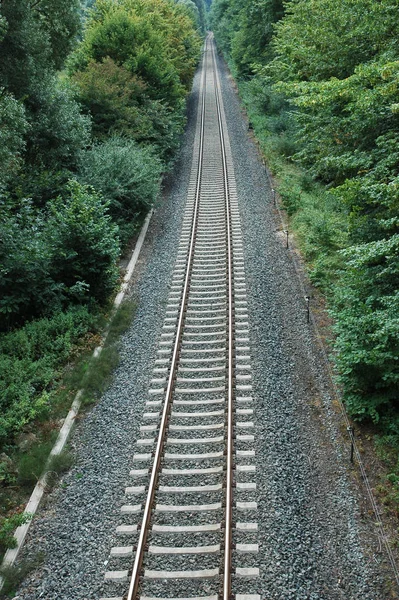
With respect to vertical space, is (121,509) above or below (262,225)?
below

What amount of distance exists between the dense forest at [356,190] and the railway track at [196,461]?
221 centimetres

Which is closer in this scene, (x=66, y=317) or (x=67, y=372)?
(x=67, y=372)

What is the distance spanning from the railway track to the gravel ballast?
19 centimetres

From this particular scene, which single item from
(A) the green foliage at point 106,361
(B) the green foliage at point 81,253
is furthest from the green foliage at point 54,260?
(A) the green foliage at point 106,361

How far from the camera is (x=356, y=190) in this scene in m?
9.37

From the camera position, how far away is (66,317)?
36.1ft

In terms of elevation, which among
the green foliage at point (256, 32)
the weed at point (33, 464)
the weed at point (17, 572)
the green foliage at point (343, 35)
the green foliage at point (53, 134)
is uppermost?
the green foliage at point (256, 32)

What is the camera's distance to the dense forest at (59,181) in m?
10.1

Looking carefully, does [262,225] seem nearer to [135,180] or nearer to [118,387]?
[135,180]

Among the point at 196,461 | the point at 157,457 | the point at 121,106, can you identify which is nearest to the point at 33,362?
the point at 157,457

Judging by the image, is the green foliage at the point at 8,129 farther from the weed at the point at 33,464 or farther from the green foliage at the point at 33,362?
the weed at the point at 33,464

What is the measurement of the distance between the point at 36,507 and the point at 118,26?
2383 centimetres

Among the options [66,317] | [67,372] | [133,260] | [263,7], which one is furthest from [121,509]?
[263,7]

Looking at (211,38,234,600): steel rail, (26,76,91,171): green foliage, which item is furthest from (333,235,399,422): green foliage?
(26,76,91,171): green foliage
